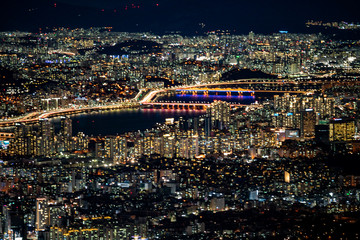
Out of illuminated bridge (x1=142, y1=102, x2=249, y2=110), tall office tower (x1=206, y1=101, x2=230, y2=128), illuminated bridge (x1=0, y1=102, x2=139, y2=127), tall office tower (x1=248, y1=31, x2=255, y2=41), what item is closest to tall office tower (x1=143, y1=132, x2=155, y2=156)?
tall office tower (x1=206, y1=101, x2=230, y2=128)

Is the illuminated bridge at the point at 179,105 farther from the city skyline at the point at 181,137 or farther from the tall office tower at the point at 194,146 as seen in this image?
the tall office tower at the point at 194,146

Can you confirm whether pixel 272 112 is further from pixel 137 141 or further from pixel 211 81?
pixel 211 81

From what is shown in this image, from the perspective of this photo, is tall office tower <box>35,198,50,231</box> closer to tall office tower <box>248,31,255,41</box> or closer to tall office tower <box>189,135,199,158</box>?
tall office tower <box>189,135,199,158</box>

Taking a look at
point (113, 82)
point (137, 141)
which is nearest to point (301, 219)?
point (137, 141)

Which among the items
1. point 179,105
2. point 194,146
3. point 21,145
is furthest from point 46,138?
point 179,105

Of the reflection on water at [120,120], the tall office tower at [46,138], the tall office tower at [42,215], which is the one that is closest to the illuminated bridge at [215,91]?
the reflection on water at [120,120]

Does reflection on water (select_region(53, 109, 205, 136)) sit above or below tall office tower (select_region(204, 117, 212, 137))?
below

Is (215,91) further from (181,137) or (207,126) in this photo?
(181,137)
